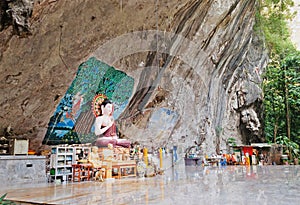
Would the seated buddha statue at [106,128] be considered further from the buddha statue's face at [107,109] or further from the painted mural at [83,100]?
the painted mural at [83,100]

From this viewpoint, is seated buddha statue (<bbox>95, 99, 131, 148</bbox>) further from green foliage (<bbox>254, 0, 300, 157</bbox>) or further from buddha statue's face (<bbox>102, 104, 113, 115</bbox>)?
green foliage (<bbox>254, 0, 300, 157</bbox>)

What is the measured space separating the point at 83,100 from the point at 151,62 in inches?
98.9

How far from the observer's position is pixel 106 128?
20.6 ft

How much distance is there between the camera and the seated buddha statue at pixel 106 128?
6133 millimetres

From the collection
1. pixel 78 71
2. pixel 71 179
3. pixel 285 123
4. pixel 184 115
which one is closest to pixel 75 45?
pixel 78 71

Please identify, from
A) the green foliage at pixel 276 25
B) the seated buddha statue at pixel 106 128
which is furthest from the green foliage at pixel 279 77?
the seated buddha statue at pixel 106 128

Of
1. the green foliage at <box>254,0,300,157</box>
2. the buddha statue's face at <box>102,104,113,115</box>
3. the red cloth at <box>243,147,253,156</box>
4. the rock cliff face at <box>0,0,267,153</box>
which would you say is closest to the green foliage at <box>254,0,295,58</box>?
the green foliage at <box>254,0,300,157</box>

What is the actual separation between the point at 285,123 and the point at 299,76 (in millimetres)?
2629

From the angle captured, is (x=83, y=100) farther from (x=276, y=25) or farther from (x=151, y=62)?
Answer: (x=276, y=25)

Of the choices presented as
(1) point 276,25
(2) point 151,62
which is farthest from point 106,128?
(1) point 276,25

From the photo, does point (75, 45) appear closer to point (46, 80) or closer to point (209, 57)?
point (46, 80)

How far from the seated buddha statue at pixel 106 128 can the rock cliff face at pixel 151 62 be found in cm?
106

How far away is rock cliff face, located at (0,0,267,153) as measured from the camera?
15.4ft

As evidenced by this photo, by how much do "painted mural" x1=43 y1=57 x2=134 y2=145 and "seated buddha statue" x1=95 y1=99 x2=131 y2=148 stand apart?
0.63m
